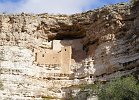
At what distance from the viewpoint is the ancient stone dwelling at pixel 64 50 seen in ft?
101

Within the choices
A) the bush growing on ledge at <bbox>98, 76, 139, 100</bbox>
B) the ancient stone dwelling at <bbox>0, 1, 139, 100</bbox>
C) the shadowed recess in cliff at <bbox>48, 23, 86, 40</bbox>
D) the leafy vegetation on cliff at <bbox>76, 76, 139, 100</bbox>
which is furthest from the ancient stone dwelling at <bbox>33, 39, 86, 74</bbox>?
the bush growing on ledge at <bbox>98, 76, 139, 100</bbox>

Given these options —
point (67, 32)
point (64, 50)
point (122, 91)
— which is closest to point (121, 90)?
point (122, 91)

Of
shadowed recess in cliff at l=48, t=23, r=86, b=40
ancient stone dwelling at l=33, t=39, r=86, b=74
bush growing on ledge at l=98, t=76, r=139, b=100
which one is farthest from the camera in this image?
shadowed recess in cliff at l=48, t=23, r=86, b=40

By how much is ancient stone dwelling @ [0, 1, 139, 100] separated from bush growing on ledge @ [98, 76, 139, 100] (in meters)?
2.96

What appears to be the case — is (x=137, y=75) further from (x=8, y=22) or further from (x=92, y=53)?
(x=8, y=22)

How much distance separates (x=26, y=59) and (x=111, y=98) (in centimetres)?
877

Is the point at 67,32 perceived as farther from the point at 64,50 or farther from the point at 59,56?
the point at 59,56

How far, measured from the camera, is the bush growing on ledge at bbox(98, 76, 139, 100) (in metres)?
25.0

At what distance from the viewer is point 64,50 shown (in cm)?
3375

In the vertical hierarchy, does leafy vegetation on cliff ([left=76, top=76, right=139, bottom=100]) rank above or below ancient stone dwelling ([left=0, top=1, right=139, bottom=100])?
below

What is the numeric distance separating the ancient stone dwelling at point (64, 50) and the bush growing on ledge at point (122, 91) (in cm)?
296

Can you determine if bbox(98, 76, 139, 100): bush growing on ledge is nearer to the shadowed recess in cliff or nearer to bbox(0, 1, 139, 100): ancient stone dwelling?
bbox(0, 1, 139, 100): ancient stone dwelling

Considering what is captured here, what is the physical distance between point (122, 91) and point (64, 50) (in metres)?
9.21

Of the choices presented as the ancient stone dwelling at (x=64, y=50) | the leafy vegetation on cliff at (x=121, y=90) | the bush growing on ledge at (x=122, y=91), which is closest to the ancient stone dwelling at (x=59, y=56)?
the ancient stone dwelling at (x=64, y=50)
